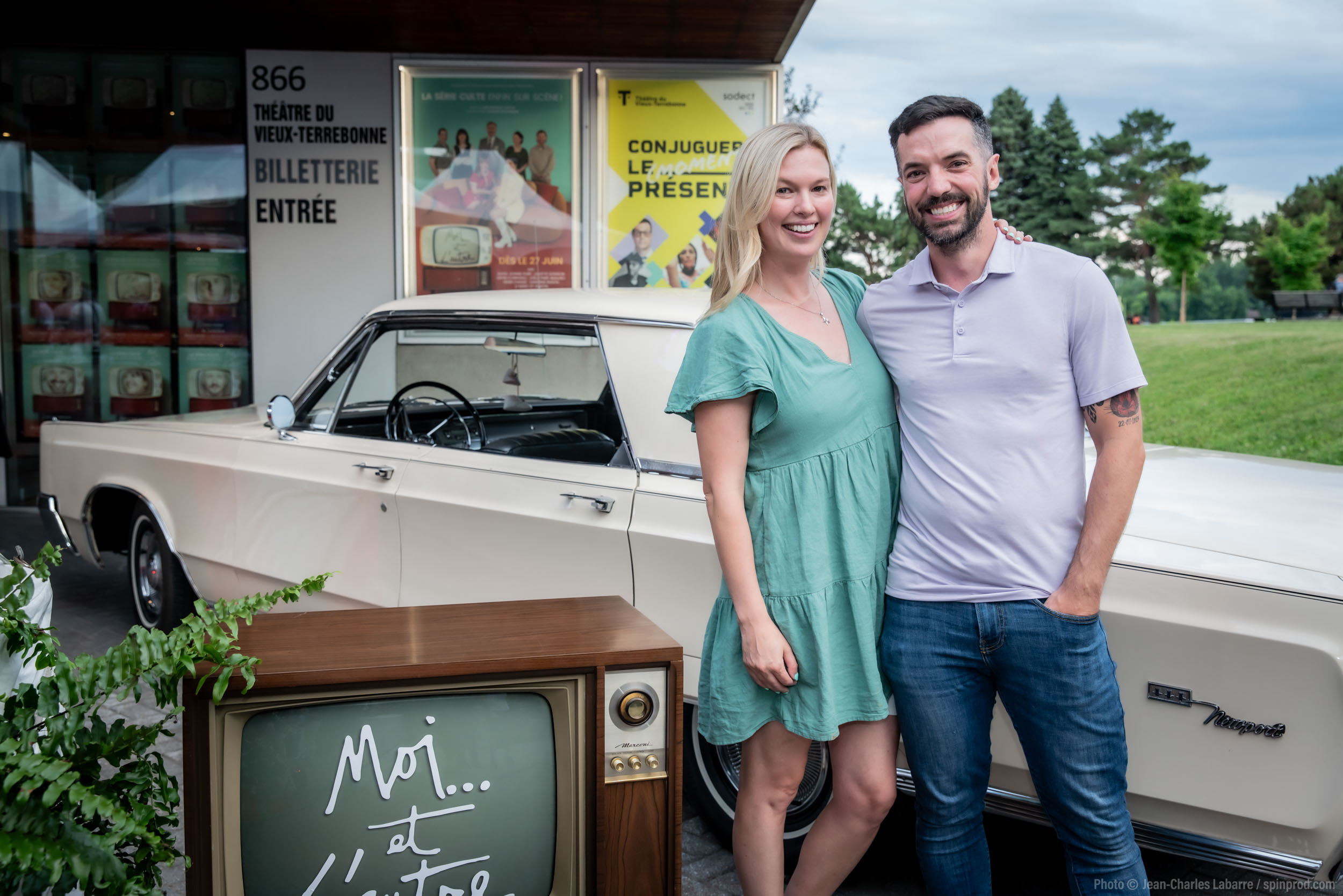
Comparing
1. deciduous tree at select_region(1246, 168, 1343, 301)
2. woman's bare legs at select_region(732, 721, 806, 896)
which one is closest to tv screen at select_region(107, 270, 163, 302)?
woman's bare legs at select_region(732, 721, 806, 896)

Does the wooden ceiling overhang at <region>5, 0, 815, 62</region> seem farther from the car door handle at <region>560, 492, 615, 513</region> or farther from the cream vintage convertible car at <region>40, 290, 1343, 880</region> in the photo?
the car door handle at <region>560, 492, 615, 513</region>

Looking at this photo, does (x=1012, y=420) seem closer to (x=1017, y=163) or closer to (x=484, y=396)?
(x=484, y=396)

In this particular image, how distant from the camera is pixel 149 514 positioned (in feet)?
16.1

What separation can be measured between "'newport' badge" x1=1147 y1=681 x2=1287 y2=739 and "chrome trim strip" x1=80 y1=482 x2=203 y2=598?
3.88 meters

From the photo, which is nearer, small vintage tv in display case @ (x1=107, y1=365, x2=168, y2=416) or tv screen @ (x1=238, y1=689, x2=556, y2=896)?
tv screen @ (x1=238, y1=689, x2=556, y2=896)

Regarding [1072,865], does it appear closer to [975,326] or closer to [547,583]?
[975,326]

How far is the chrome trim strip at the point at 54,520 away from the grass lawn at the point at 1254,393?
787 cm

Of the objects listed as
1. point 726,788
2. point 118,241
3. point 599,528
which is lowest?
point 726,788

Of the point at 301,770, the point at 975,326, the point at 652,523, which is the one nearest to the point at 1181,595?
the point at 975,326

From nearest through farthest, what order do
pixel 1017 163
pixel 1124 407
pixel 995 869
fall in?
1. pixel 1124 407
2. pixel 995 869
3. pixel 1017 163

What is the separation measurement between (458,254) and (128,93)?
9.86ft

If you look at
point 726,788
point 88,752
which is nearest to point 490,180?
point 726,788

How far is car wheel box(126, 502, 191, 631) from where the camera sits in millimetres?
4766

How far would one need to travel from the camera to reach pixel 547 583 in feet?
10.6
